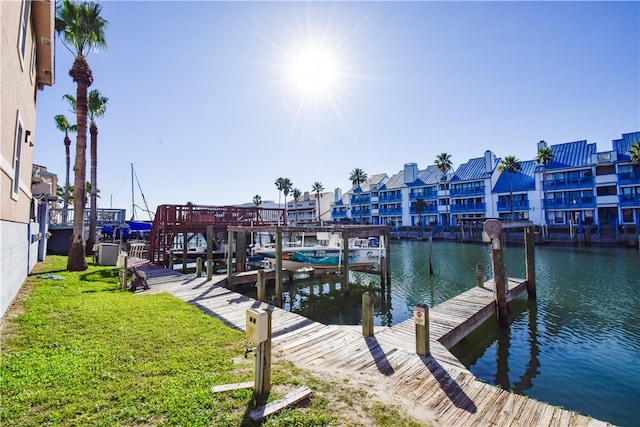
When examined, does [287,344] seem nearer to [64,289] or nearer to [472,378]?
[472,378]

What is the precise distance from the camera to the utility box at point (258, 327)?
4.74 metres

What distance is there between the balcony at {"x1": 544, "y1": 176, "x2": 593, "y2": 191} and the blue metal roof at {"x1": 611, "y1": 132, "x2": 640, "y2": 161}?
4.52m

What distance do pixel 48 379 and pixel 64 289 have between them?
7914 millimetres

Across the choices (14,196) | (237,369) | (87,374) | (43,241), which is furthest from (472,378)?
(43,241)

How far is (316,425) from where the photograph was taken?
4.27 metres

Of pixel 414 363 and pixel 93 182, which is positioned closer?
pixel 414 363

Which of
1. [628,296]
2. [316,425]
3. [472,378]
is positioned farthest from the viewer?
[628,296]

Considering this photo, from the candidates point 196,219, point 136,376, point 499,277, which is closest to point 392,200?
point 196,219

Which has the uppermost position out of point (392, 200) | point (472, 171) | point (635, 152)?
point (472, 171)

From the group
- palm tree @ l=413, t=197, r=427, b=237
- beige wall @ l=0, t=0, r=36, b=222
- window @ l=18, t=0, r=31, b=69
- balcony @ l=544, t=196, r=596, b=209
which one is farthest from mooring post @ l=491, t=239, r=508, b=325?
palm tree @ l=413, t=197, r=427, b=237

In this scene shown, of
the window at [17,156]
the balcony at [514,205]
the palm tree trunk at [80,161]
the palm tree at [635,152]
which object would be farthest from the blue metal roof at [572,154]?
the window at [17,156]

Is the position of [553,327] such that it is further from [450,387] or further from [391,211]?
[391,211]

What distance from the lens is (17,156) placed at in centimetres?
998

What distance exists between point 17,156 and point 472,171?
64.6 m
